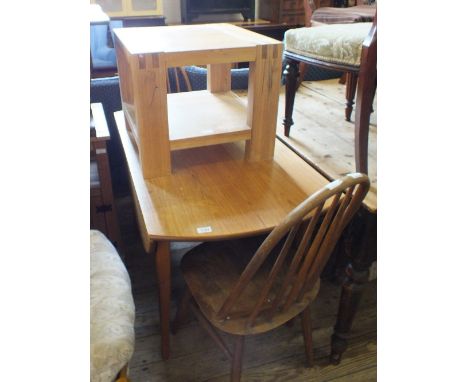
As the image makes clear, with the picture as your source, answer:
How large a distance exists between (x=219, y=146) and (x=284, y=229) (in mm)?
612

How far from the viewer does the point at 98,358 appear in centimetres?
84

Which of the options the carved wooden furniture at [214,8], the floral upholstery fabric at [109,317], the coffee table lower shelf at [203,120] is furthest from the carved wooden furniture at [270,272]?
the carved wooden furniture at [214,8]

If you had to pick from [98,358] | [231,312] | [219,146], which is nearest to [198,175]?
[219,146]

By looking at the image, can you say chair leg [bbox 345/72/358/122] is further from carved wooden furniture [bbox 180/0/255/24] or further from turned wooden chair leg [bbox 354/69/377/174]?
carved wooden furniture [bbox 180/0/255/24]

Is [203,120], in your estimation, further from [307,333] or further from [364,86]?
[307,333]

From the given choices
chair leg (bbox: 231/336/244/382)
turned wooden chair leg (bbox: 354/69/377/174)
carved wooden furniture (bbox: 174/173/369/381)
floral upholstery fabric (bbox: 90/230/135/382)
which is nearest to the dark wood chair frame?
turned wooden chair leg (bbox: 354/69/377/174)

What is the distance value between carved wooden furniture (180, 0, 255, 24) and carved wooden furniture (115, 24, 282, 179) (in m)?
3.15

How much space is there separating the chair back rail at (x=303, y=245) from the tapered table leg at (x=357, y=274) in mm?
135
